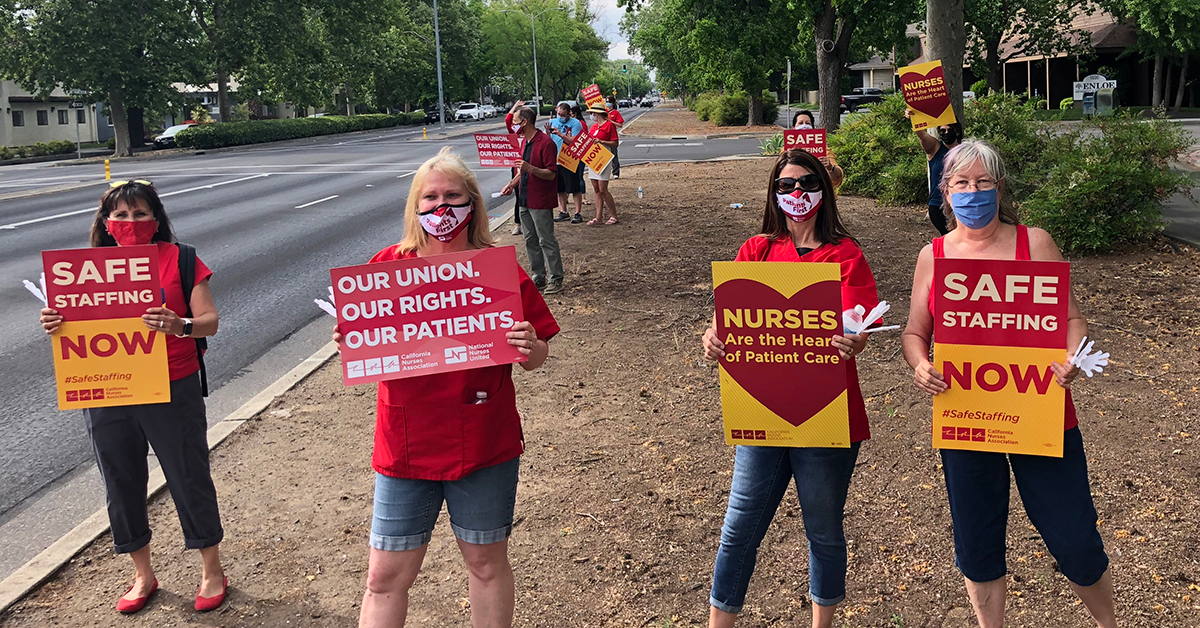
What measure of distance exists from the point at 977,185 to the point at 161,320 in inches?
114

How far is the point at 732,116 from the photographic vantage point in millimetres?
48719

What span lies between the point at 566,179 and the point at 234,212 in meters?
7.27

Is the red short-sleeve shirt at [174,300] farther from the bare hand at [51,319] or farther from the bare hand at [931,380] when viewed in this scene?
the bare hand at [931,380]

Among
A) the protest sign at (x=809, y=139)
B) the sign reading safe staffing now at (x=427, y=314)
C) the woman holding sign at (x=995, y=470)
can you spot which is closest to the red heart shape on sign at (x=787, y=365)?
the woman holding sign at (x=995, y=470)

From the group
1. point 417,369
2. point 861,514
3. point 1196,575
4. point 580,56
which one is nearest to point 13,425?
point 417,369

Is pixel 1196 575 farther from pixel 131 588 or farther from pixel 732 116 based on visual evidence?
pixel 732 116

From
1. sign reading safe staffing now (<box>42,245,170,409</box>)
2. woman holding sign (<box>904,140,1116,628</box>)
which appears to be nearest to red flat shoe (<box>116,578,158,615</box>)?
sign reading safe staffing now (<box>42,245,170,409</box>)

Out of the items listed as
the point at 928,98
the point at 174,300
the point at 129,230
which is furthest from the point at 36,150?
the point at 174,300

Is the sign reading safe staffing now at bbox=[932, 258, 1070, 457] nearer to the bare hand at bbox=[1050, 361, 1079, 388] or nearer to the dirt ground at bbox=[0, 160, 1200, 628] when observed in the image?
the bare hand at bbox=[1050, 361, 1079, 388]

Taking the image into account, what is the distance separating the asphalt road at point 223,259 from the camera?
19.0 feet

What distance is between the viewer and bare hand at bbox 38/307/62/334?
3664mm

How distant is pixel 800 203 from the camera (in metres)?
3.35

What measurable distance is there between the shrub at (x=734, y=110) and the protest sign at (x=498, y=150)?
38.2m

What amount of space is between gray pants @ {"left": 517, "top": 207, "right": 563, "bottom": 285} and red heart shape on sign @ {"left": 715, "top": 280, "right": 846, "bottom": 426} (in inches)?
262
